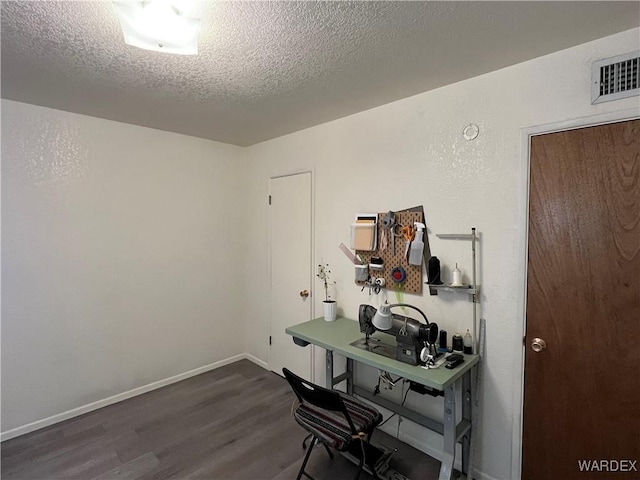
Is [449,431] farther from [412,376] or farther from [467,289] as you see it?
[467,289]

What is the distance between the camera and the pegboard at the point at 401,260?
7.48ft

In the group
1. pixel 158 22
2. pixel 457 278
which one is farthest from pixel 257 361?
pixel 158 22

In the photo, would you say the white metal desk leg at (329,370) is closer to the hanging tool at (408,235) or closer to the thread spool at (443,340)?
the thread spool at (443,340)

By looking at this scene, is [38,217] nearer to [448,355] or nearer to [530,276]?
[448,355]

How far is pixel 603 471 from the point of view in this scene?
1613 millimetres

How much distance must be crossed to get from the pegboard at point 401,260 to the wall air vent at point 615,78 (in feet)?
3.61

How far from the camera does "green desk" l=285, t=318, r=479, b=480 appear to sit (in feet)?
5.69

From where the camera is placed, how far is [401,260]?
2371mm

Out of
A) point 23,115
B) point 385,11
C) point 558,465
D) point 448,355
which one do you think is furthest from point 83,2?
point 558,465

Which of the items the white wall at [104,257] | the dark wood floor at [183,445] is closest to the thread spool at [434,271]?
the dark wood floor at [183,445]

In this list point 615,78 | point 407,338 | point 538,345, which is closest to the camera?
point 615,78

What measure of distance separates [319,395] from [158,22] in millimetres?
1963
